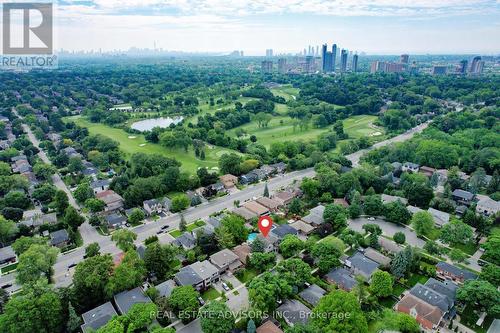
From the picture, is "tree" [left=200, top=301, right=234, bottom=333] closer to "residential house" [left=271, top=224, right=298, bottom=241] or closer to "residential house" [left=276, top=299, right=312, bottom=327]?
"residential house" [left=276, top=299, right=312, bottom=327]

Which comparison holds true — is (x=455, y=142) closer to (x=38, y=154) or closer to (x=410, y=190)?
(x=410, y=190)

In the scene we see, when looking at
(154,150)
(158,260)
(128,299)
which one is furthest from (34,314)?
(154,150)

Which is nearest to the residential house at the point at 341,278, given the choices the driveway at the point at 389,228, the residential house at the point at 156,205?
the driveway at the point at 389,228

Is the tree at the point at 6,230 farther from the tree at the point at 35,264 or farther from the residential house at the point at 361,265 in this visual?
the residential house at the point at 361,265

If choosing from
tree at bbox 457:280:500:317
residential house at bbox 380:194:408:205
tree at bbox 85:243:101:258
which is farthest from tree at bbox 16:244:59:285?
residential house at bbox 380:194:408:205

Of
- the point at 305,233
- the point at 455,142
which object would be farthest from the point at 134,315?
the point at 455,142
